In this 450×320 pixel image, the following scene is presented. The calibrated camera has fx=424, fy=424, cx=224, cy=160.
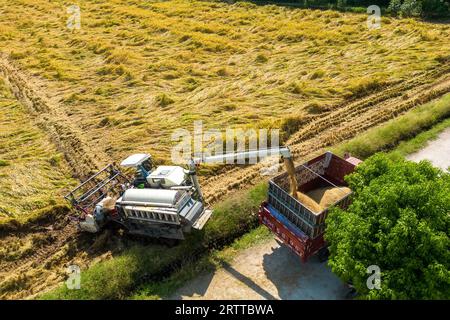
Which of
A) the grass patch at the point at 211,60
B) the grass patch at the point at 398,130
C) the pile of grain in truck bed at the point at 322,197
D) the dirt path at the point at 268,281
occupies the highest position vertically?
the grass patch at the point at 211,60

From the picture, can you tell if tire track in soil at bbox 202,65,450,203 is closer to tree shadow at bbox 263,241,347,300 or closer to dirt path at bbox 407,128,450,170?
dirt path at bbox 407,128,450,170

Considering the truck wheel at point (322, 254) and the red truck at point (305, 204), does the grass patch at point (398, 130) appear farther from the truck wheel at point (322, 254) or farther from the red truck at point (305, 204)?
the truck wheel at point (322, 254)

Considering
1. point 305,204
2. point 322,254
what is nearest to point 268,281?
point 322,254

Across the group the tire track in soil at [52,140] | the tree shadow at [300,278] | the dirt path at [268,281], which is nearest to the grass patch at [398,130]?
the tree shadow at [300,278]

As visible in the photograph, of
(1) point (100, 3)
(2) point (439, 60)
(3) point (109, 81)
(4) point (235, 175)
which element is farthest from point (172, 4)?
(4) point (235, 175)

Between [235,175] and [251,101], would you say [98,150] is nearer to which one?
[235,175]

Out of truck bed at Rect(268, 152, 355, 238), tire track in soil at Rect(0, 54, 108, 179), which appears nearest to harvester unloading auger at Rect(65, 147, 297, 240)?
truck bed at Rect(268, 152, 355, 238)

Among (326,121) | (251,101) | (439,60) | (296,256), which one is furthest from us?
(439,60)
